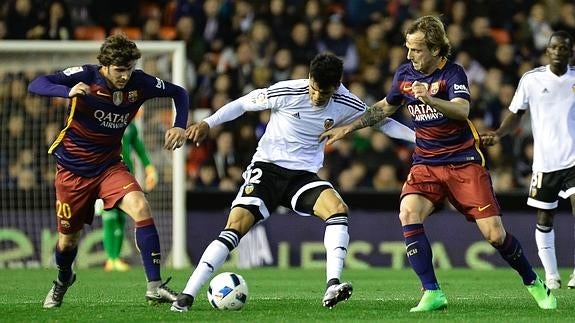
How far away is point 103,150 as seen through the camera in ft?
32.6

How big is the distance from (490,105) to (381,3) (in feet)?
10.5

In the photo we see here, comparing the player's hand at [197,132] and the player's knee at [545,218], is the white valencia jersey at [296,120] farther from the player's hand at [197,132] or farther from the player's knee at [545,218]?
the player's knee at [545,218]

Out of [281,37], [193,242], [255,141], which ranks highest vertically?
[281,37]

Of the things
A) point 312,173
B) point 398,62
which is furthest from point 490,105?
point 312,173

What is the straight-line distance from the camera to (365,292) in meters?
11.8

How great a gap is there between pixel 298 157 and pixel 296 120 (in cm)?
29

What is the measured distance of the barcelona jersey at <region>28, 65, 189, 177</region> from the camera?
9766 mm

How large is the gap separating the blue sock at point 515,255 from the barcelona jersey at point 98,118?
258 cm

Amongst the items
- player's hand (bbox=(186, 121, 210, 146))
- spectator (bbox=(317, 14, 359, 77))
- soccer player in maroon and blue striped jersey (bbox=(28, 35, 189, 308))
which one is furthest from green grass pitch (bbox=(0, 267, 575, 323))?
spectator (bbox=(317, 14, 359, 77))

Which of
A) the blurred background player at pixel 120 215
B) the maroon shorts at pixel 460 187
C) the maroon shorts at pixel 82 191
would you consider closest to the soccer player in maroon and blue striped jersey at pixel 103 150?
the maroon shorts at pixel 82 191

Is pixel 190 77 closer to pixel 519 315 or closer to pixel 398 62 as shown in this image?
pixel 398 62

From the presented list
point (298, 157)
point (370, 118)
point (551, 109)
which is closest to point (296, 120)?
point (298, 157)

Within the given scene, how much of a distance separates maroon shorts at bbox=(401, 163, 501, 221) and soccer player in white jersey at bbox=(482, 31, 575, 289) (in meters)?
3.44

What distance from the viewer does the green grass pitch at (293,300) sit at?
343 inches
